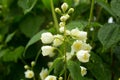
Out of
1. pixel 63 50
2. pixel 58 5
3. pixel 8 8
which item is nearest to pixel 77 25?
pixel 63 50

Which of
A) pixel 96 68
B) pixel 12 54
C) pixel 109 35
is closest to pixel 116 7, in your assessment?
pixel 109 35

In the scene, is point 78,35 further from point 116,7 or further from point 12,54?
point 12,54

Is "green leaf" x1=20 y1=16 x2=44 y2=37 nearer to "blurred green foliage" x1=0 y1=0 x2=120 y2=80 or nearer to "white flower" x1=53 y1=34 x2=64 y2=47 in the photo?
"blurred green foliage" x1=0 y1=0 x2=120 y2=80

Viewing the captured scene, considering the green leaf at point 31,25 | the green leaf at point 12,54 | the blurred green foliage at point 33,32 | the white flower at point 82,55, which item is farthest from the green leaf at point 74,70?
the green leaf at point 31,25

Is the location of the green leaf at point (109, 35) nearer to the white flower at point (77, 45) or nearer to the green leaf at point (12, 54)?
the white flower at point (77, 45)

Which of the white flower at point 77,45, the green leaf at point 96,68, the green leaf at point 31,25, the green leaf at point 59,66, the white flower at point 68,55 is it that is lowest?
the green leaf at point 96,68

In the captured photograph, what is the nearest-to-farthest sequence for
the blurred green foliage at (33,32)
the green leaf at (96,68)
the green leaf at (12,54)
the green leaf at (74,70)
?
1. the green leaf at (74,70)
2. the green leaf at (96,68)
3. the blurred green foliage at (33,32)
4. the green leaf at (12,54)
